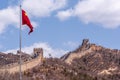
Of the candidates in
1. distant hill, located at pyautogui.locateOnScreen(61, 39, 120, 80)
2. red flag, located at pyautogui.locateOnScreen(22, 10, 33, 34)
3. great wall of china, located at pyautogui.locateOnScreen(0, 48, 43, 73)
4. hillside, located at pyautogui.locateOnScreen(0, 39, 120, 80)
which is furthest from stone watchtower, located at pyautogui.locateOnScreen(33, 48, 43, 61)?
red flag, located at pyautogui.locateOnScreen(22, 10, 33, 34)

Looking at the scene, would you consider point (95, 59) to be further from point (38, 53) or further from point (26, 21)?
point (26, 21)

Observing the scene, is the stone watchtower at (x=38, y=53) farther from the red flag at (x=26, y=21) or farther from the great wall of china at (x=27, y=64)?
the red flag at (x=26, y=21)

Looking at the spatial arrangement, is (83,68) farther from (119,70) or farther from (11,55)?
(11,55)

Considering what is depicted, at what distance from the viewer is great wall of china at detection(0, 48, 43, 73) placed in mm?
105438

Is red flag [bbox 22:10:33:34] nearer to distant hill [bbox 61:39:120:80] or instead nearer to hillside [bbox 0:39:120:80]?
hillside [bbox 0:39:120:80]

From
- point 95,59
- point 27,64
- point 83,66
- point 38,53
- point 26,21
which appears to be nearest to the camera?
point 26,21

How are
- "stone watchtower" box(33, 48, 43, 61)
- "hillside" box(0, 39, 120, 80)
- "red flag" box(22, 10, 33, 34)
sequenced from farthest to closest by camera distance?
"stone watchtower" box(33, 48, 43, 61) < "hillside" box(0, 39, 120, 80) < "red flag" box(22, 10, 33, 34)

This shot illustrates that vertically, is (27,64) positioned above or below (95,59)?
below

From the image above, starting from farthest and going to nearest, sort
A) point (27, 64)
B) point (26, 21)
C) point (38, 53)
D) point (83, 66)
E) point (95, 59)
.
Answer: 1. point (95, 59)
2. point (83, 66)
3. point (38, 53)
4. point (27, 64)
5. point (26, 21)

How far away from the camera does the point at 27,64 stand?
114 meters

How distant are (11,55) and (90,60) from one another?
19.6 metres

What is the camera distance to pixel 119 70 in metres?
140

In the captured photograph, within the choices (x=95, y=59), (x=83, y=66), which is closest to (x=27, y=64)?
(x=83, y=66)

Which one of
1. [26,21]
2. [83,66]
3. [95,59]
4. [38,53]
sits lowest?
[26,21]
